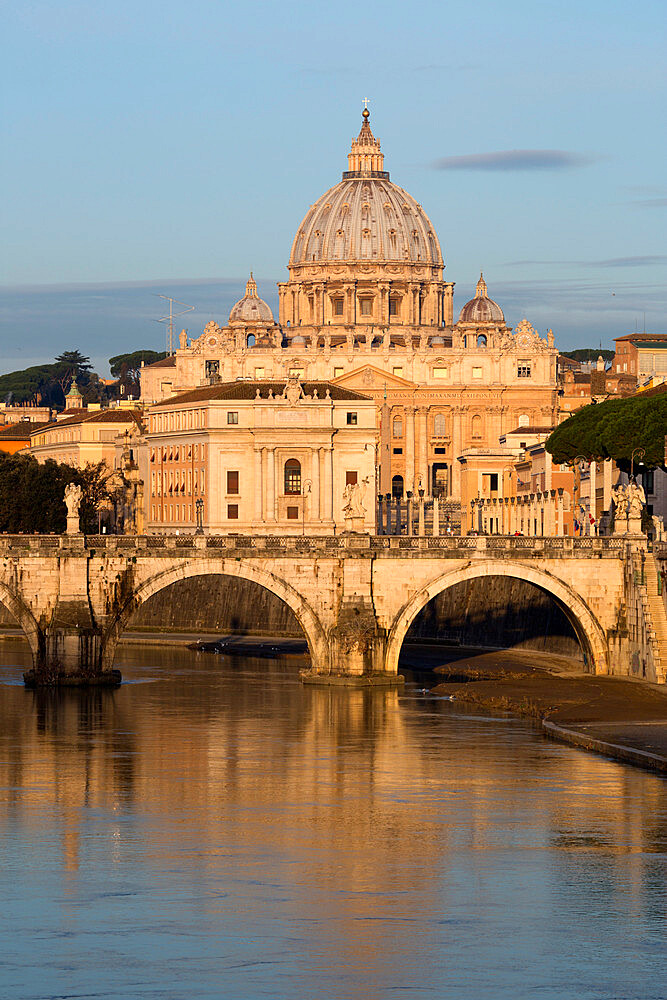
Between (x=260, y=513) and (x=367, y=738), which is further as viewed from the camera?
(x=260, y=513)

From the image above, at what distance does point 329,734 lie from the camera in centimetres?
6494

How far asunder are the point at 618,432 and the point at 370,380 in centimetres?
9363

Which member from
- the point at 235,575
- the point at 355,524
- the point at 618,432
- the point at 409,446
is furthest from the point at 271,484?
the point at 235,575

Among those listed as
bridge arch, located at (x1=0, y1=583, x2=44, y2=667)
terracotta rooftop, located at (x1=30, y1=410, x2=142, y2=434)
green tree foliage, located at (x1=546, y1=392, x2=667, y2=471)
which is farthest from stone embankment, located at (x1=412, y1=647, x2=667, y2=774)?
terracotta rooftop, located at (x1=30, y1=410, x2=142, y2=434)

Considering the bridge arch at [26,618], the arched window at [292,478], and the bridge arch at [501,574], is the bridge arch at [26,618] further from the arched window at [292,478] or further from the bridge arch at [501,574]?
the arched window at [292,478]

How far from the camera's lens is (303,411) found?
461 ft

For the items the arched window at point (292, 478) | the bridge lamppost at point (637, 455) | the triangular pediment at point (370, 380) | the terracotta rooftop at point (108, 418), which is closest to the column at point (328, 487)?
the arched window at point (292, 478)

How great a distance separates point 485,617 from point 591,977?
6439 cm

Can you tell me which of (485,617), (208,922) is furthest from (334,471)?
(208,922)

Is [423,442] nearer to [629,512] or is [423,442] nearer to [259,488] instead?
[259,488]

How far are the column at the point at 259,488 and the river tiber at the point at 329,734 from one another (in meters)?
0.19

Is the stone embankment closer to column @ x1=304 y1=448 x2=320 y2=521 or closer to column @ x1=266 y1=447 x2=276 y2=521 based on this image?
column @ x1=304 y1=448 x2=320 y2=521

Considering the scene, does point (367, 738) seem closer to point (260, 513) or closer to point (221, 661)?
point (221, 661)

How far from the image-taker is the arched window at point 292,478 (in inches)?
5610
